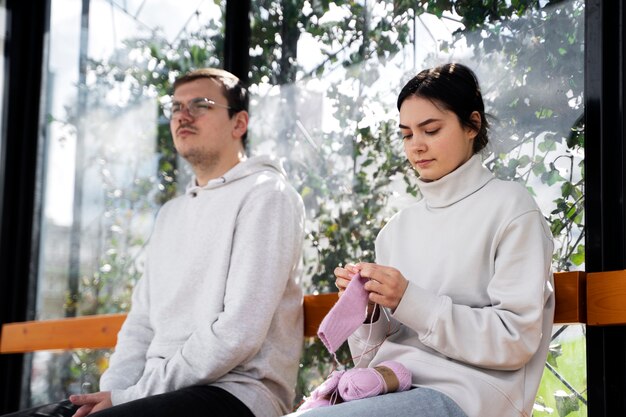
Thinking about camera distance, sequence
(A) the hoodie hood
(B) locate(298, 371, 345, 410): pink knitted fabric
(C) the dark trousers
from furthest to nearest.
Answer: (A) the hoodie hood → (C) the dark trousers → (B) locate(298, 371, 345, 410): pink knitted fabric

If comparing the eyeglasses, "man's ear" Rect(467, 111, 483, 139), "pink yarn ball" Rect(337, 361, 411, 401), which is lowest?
"pink yarn ball" Rect(337, 361, 411, 401)

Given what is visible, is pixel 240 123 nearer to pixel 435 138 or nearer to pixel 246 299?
pixel 246 299

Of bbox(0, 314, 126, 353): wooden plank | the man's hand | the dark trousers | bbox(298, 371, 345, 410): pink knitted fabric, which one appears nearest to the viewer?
bbox(298, 371, 345, 410): pink knitted fabric

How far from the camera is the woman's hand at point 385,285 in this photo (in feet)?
6.20

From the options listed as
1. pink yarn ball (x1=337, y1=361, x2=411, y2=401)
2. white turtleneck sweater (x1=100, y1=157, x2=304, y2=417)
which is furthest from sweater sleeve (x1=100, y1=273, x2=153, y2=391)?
pink yarn ball (x1=337, y1=361, x2=411, y2=401)

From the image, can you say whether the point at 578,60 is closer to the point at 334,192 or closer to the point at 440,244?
the point at 440,244

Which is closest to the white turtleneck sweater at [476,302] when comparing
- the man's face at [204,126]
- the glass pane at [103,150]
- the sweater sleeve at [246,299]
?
the sweater sleeve at [246,299]

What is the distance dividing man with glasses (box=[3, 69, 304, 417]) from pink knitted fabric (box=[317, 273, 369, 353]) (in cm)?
47

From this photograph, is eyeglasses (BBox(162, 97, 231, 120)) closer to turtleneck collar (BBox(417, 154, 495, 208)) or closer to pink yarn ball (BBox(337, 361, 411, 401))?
turtleneck collar (BBox(417, 154, 495, 208))

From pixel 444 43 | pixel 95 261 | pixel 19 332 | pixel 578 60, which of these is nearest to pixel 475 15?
pixel 444 43

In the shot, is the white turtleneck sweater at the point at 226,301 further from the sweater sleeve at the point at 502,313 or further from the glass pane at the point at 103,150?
the glass pane at the point at 103,150

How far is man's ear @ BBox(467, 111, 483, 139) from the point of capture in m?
2.09

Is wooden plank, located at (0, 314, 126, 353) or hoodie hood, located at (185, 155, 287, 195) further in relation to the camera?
wooden plank, located at (0, 314, 126, 353)

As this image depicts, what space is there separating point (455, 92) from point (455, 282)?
43cm
